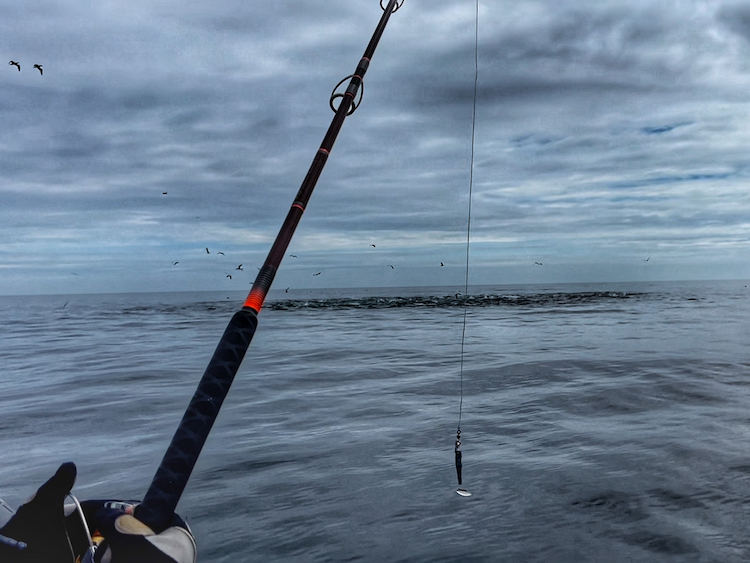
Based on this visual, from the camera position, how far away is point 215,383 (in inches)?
111

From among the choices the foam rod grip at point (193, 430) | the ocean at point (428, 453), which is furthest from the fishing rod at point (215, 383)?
the ocean at point (428, 453)

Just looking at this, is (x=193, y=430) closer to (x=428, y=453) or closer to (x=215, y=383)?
(x=215, y=383)

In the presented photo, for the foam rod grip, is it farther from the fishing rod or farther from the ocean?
the ocean

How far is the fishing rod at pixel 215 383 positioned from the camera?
8.29ft

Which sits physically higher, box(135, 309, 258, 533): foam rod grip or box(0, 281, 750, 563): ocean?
box(135, 309, 258, 533): foam rod grip

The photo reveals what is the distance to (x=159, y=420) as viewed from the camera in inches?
454

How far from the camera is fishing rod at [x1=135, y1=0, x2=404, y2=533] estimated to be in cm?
253

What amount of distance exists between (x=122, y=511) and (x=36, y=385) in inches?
634

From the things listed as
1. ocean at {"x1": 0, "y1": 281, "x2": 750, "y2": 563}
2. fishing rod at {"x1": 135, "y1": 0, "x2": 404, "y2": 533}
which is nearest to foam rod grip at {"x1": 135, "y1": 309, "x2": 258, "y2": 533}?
fishing rod at {"x1": 135, "y1": 0, "x2": 404, "y2": 533}

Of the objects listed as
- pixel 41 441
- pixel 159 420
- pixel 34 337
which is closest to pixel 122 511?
pixel 41 441

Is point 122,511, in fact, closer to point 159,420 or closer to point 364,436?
point 364,436

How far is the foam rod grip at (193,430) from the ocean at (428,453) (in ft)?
11.4

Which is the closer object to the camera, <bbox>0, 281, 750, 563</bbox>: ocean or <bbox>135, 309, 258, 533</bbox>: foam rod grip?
<bbox>135, 309, 258, 533</bbox>: foam rod grip

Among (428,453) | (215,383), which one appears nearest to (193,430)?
(215,383)
